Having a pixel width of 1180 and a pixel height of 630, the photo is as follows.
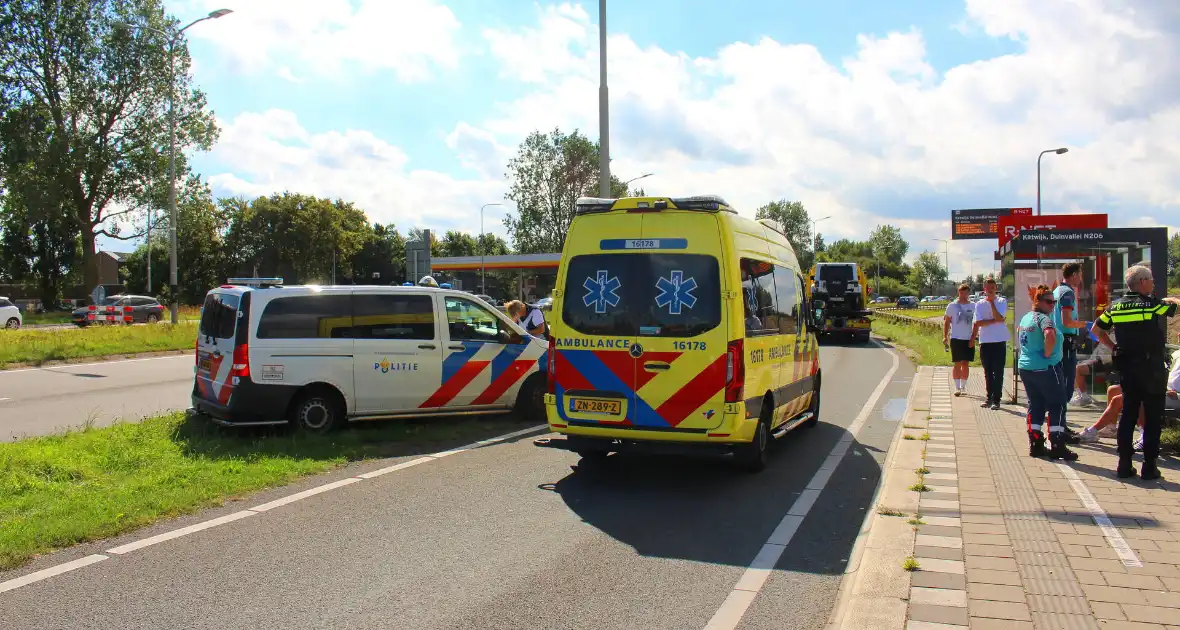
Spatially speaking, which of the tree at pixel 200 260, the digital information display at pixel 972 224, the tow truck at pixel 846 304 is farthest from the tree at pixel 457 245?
the tow truck at pixel 846 304

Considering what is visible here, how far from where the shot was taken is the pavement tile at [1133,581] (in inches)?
173

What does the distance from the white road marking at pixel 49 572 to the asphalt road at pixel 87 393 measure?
5.49 m

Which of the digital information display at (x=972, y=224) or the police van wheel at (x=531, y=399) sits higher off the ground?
the digital information display at (x=972, y=224)

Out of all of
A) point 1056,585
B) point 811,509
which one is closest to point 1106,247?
point 811,509

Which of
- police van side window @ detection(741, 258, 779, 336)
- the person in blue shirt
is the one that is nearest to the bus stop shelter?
the person in blue shirt

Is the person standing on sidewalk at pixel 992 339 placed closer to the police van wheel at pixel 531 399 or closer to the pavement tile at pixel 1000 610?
the police van wheel at pixel 531 399

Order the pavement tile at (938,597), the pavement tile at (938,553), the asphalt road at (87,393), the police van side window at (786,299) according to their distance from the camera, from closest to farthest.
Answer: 1. the pavement tile at (938,597)
2. the pavement tile at (938,553)
3. the police van side window at (786,299)
4. the asphalt road at (87,393)

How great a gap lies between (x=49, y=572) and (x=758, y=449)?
5.29m

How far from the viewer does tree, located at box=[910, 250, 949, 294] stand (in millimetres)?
129800

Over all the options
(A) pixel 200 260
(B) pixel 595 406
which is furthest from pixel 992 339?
(A) pixel 200 260

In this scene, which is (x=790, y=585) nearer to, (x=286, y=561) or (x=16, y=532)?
(x=286, y=561)

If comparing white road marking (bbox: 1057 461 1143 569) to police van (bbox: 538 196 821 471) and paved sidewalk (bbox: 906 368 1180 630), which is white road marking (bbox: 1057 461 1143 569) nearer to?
paved sidewalk (bbox: 906 368 1180 630)

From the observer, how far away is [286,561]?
5113 millimetres

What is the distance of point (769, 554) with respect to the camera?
5336mm
